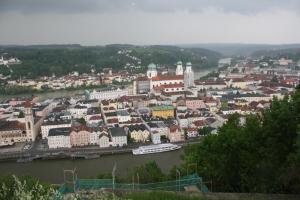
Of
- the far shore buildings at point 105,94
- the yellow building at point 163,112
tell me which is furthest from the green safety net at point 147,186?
the far shore buildings at point 105,94

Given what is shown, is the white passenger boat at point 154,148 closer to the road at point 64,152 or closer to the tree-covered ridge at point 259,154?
the road at point 64,152

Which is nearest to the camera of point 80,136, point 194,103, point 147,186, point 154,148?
point 147,186

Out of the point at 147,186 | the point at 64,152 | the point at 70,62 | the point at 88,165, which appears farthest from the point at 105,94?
the point at 147,186

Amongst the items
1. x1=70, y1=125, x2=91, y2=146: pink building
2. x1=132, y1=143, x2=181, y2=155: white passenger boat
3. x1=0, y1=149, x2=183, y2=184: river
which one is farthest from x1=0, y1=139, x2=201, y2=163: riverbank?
x1=70, y1=125, x2=91, y2=146: pink building

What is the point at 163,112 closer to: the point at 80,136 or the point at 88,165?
the point at 80,136

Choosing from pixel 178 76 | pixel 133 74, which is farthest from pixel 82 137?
pixel 133 74

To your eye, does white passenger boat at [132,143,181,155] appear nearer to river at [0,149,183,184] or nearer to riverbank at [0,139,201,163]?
river at [0,149,183,184]
